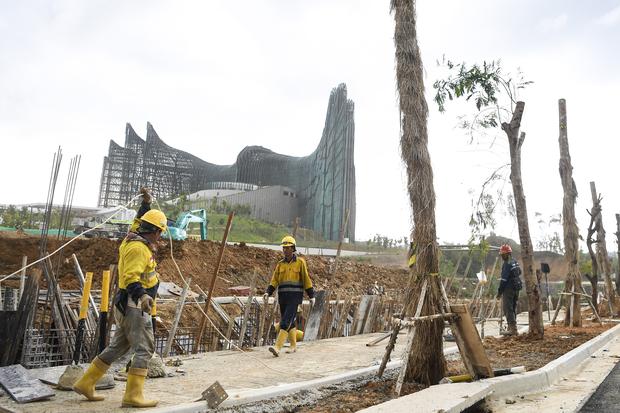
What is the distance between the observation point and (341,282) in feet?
79.7

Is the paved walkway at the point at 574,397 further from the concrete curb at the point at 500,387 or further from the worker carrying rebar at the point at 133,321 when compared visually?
the worker carrying rebar at the point at 133,321

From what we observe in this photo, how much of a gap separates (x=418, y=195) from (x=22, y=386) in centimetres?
413

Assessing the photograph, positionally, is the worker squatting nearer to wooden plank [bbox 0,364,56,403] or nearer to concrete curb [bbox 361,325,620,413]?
wooden plank [bbox 0,364,56,403]

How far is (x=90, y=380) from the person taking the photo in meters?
4.22

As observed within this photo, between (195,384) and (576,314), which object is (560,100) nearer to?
(576,314)

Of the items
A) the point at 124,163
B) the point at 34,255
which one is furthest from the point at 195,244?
the point at 124,163

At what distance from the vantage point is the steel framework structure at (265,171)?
59406mm

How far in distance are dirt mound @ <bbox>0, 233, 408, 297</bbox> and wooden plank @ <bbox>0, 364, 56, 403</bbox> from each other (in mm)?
9903

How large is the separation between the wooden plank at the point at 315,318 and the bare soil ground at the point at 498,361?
301 centimetres

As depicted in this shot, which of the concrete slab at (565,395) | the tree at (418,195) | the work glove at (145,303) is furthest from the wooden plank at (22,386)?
the concrete slab at (565,395)

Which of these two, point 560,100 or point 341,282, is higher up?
point 560,100

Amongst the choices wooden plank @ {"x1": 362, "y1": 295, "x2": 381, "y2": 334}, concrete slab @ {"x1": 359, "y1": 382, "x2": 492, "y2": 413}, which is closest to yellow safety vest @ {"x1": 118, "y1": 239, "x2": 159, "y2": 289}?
concrete slab @ {"x1": 359, "y1": 382, "x2": 492, "y2": 413}

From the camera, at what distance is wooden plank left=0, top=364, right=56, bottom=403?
4074mm

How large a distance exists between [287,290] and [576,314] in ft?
29.7
